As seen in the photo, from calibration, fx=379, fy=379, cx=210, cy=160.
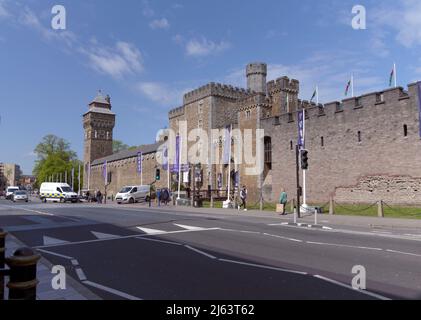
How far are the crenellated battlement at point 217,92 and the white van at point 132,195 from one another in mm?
16815

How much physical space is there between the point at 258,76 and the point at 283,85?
38.4 feet

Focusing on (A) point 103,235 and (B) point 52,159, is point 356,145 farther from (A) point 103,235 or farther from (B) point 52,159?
(B) point 52,159

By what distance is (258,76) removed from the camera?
56094mm

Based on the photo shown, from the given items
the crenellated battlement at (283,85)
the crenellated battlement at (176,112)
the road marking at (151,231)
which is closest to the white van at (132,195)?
the crenellated battlement at (176,112)

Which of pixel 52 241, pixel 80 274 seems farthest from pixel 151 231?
pixel 80 274

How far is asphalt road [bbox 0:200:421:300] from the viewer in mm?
6145

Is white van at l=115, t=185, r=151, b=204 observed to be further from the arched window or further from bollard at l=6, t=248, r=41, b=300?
bollard at l=6, t=248, r=41, b=300

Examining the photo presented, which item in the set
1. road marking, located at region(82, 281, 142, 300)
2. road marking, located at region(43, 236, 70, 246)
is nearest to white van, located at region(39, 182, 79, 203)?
road marking, located at region(43, 236, 70, 246)

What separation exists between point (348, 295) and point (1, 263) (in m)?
4.91

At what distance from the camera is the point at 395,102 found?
27.1 metres

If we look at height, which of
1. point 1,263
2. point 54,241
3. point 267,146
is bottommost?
point 54,241

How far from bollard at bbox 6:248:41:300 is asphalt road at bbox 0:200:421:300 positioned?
2.39 metres
